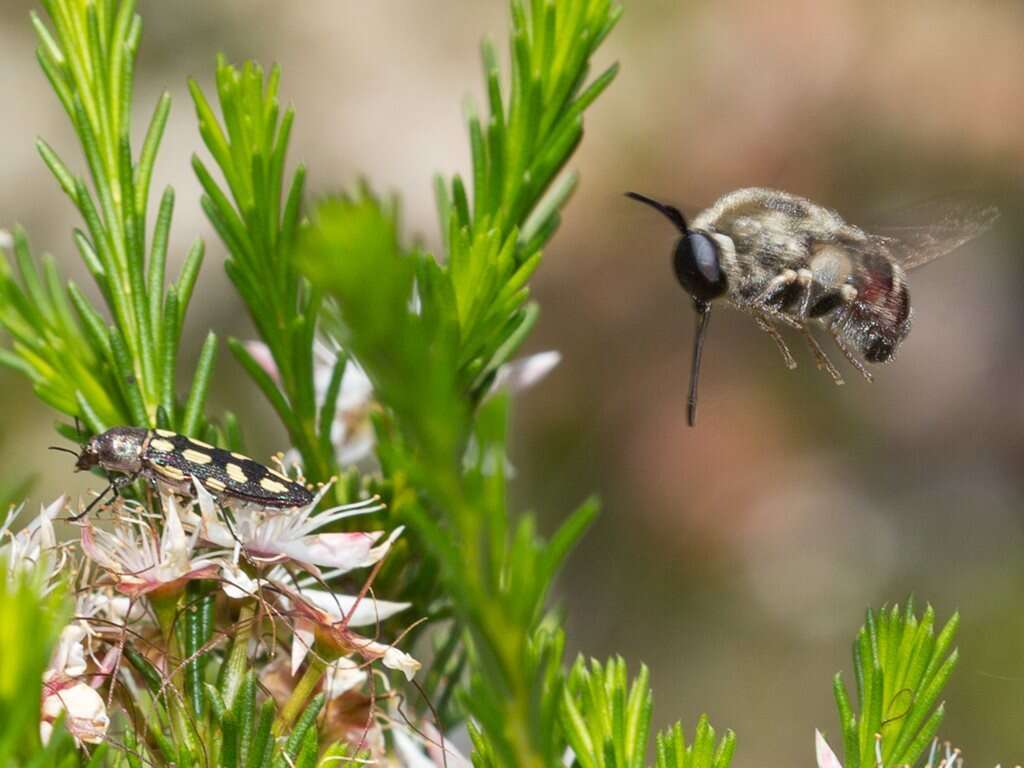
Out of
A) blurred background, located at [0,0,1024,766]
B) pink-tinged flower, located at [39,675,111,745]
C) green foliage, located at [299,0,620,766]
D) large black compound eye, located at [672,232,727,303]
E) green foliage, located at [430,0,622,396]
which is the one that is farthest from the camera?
blurred background, located at [0,0,1024,766]

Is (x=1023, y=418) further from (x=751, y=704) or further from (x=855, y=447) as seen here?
(x=751, y=704)

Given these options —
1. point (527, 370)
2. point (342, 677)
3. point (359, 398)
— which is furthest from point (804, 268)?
point (342, 677)

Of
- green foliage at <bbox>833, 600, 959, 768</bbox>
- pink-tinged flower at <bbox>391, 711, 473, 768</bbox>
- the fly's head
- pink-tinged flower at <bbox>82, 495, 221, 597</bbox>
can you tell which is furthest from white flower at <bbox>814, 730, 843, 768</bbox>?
the fly's head

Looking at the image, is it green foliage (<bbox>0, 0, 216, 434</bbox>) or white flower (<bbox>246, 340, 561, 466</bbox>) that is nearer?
green foliage (<bbox>0, 0, 216, 434</bbox>)

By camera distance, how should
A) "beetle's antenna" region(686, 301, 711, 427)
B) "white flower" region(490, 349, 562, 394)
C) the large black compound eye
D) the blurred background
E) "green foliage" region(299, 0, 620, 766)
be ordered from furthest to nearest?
1. the blurred background
2. the large black compound eye
3. "beetle's antenna" region(686, 301, 711, 427)
4. "white flower" region(490, 349, 562, 394)
5. "green foliage" region(299, 0, 620, 766)

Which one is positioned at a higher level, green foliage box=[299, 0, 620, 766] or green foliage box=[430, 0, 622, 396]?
green foliage box=[430, 0, 622, 396]

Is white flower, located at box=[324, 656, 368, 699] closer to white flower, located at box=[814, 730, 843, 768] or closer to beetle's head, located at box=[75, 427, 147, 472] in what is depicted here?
beetle's head, located at box=[75, 427, 147, 472]

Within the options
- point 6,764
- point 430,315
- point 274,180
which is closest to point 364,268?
point 430,315
